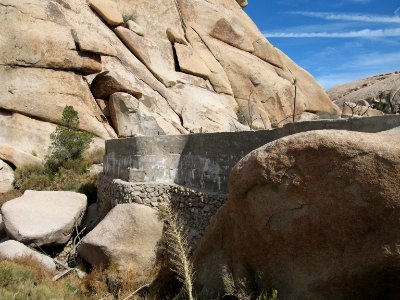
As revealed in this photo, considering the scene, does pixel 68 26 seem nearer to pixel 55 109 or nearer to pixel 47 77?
pixel 47 77

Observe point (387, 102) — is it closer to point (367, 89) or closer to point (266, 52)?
point (367, 89)

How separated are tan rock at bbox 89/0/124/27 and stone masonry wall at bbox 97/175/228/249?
569 inches

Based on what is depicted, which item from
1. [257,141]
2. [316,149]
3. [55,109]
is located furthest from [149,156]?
[55,109]

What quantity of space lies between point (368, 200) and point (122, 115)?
16091mm

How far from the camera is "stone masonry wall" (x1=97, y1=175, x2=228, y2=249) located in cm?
982

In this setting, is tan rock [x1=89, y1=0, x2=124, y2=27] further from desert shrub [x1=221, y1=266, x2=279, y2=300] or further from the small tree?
desert shrub [x1=221, y1=266, x2=279, y2=300]

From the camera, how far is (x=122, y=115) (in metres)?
20.2

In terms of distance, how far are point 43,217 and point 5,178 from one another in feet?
16.7

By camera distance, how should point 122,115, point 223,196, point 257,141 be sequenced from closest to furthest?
point 257,141, point 223,196, point 122,115

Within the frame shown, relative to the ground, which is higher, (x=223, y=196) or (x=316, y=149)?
(x=316, y=149)

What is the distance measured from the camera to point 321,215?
5.81m

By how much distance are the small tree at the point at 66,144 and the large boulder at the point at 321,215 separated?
37.5 ft

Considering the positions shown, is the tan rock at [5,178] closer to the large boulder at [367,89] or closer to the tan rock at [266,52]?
the tan rock at [266,52]

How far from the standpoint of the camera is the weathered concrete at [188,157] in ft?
30.7
